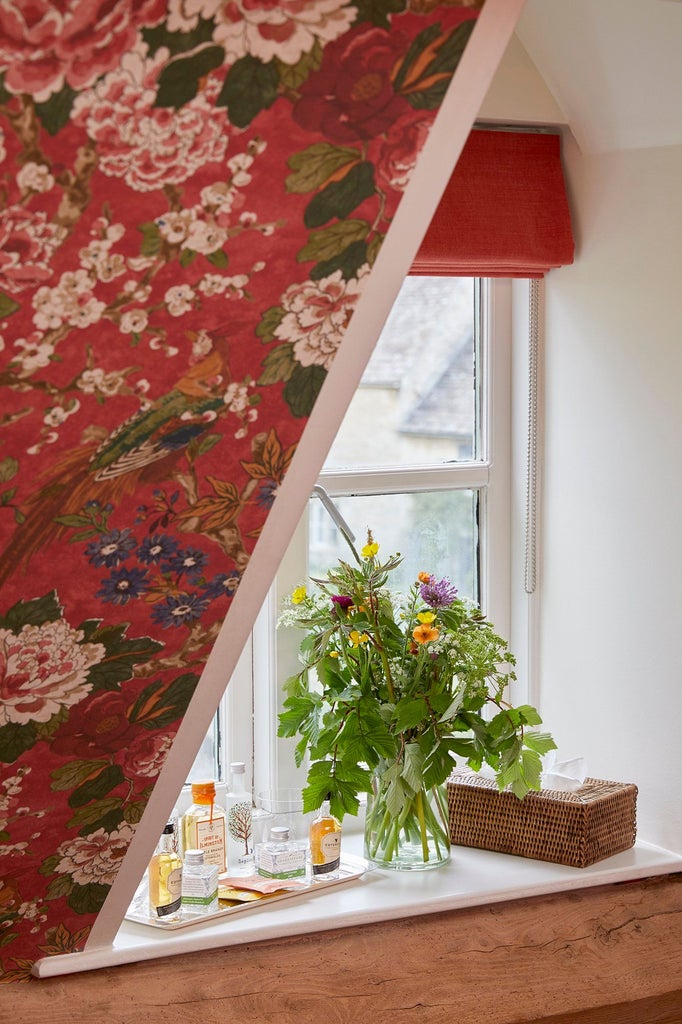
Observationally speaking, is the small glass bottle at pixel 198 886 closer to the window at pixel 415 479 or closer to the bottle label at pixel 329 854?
the bottle label at pixel 329 854

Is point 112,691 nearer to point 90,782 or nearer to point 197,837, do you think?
point 90,782

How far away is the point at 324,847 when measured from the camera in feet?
6.06

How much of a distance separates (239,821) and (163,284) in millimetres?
1169

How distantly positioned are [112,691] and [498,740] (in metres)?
0.77

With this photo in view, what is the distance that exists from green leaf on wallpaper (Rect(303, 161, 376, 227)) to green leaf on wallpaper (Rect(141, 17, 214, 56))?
0.54ft

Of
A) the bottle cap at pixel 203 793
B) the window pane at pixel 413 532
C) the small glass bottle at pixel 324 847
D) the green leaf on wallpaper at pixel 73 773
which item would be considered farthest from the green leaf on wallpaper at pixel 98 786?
the window pane at pixel 413 532

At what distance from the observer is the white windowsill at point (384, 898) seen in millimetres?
1613

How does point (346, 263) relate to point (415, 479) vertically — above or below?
above

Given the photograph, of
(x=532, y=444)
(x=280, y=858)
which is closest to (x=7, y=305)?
(x=280, y=858)

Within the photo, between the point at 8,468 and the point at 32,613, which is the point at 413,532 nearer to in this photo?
the point at 32,613

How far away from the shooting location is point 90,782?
1.41 m

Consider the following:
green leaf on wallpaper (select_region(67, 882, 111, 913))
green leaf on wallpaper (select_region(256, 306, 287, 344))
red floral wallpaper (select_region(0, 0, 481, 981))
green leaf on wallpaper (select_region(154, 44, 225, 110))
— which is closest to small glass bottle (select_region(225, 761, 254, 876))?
green leaf on wallpaper (select_region(67, 882, 111, 913))

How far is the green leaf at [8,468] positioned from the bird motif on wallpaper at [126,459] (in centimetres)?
3

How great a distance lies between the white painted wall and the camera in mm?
1875
